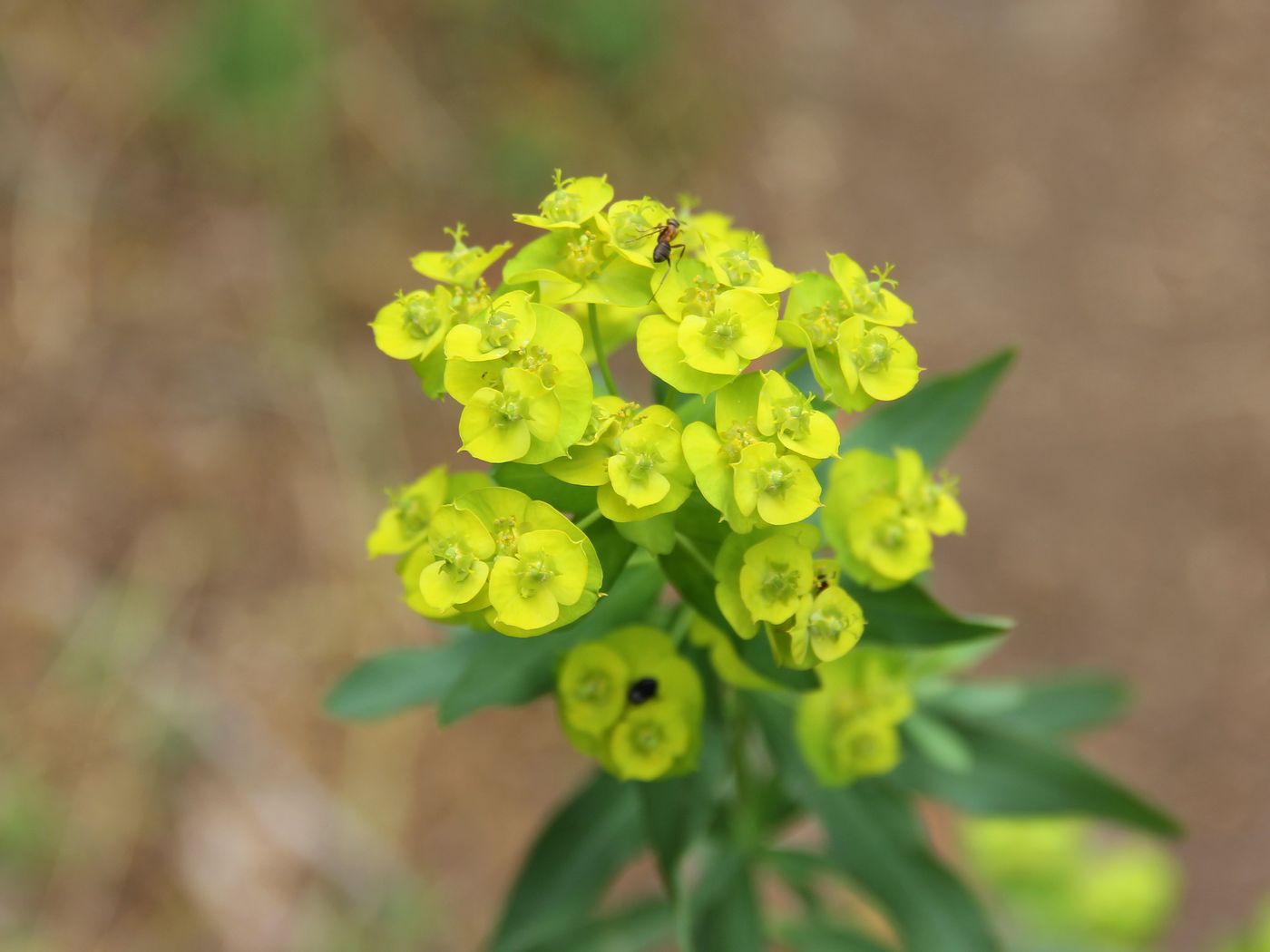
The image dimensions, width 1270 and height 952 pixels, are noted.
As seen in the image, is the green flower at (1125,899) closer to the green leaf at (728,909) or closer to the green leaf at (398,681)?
the green leaf at (728,909)

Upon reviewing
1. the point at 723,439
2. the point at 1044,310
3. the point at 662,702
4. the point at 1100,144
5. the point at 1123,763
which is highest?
the point at 1100,144

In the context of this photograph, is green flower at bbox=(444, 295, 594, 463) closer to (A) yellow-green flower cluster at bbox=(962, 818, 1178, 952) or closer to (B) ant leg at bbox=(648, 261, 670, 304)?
(B) ant leg at bbox=(648, 261, 670, 304)

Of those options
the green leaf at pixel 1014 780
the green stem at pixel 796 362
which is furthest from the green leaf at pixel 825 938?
the green stem at pixel 796 362

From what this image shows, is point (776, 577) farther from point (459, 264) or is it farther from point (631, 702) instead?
point (459, 264)

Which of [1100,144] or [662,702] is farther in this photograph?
[1100,144]

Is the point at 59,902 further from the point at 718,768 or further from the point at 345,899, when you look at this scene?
the point at 718,768

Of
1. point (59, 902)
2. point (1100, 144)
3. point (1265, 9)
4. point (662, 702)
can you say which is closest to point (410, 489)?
point (662, 702)

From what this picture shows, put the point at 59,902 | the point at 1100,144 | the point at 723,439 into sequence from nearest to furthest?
the point at 723,439, the point at 59,902, the point at 1100,144
